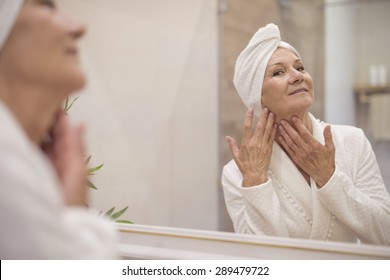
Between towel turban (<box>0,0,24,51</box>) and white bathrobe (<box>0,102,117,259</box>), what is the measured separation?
0.14 m

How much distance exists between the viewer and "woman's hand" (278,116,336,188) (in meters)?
0.99

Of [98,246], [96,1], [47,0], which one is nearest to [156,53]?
[96,1]

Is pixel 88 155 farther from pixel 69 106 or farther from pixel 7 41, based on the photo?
pixel 7 41

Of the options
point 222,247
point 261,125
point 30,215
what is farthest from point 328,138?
point 30,215

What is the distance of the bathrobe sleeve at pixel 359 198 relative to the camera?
96 cm

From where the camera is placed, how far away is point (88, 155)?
1.29m

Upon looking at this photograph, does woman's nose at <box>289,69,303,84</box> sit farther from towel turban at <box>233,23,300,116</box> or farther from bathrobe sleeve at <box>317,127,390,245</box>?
bathrobe sleeve at <box>317,127,390,245</box>

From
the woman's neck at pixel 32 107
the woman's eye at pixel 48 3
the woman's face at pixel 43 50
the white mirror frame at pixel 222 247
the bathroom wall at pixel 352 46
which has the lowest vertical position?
the white mirror frame at pixel 222 247

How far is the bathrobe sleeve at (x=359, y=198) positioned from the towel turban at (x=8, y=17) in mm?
725

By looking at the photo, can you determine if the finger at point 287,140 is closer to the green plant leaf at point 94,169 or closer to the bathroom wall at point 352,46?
the bathroom wall at point 352,46

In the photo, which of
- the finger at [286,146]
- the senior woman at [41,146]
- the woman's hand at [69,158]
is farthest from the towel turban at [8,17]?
the finger at [286,146]

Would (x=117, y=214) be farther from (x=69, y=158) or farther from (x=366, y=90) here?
(x=366, y=90)

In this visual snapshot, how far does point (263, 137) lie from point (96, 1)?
663mm
